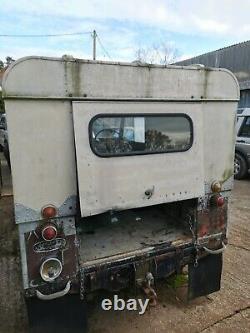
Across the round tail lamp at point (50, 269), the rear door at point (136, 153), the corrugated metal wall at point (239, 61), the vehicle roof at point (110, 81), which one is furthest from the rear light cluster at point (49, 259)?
the corrugated metal wall at point (239, 61)

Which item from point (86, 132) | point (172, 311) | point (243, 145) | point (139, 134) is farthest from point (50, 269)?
point (243, 145)

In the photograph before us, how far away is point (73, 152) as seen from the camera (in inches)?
101

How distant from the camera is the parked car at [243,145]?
8867 mm

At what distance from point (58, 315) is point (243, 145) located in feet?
24.9

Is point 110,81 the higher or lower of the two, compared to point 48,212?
higher

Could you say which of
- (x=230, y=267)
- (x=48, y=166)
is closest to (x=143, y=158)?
(x=48, y=166)

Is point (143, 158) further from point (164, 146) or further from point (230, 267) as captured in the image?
point (230, 267)

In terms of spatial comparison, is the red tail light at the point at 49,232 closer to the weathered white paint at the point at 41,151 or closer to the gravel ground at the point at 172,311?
the weathered white paint at the point at 41,151

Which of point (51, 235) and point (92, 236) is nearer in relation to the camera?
point (51, 235)

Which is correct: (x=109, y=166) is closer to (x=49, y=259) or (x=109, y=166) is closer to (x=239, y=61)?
(x=49, y=259)

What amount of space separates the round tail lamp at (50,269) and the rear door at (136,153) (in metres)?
0.49

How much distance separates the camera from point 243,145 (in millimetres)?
8969

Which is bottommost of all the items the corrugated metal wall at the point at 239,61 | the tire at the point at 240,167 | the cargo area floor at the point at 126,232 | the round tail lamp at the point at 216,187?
the tire at the point at 240,167

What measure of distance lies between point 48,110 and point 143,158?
0.97 meters
